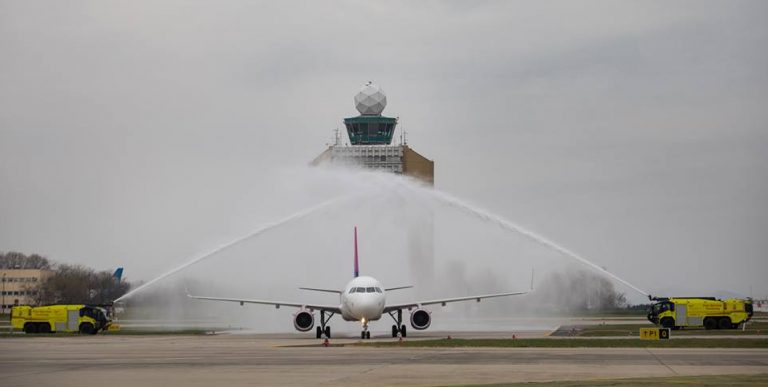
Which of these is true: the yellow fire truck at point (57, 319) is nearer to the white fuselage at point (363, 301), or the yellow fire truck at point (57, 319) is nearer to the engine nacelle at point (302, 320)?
the engine nacelle at point (302, 320)

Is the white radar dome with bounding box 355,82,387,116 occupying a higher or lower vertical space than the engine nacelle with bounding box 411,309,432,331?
higher

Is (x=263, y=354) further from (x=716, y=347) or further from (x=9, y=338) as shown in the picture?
(x=9, y=338)

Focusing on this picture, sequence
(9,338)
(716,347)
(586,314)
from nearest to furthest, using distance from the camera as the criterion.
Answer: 1. (716,347)
2. (9,338)
3. (586,314)

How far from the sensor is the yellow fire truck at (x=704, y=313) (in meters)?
88.7

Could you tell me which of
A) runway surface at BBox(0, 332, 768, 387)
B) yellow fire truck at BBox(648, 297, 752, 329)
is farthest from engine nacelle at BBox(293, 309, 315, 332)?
yellow fire truck at BBox(648, 297, 752, 329)

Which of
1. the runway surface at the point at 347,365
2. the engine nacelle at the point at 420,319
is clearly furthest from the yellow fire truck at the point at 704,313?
the runway surface at the point at 347,365

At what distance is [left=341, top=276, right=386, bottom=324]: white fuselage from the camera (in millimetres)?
78750

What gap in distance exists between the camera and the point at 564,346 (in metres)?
60.5

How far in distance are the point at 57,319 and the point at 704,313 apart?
56118 millimetres

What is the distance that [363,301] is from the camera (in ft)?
258

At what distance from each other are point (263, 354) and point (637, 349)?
20.0m

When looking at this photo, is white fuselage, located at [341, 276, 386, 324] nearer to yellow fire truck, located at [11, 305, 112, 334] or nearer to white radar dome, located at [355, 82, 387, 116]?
yellow fire truck, located at [11, 305, 112, 334]

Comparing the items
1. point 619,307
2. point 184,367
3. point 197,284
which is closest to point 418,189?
point 197,284

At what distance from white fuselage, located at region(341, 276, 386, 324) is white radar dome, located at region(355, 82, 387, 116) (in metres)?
115
